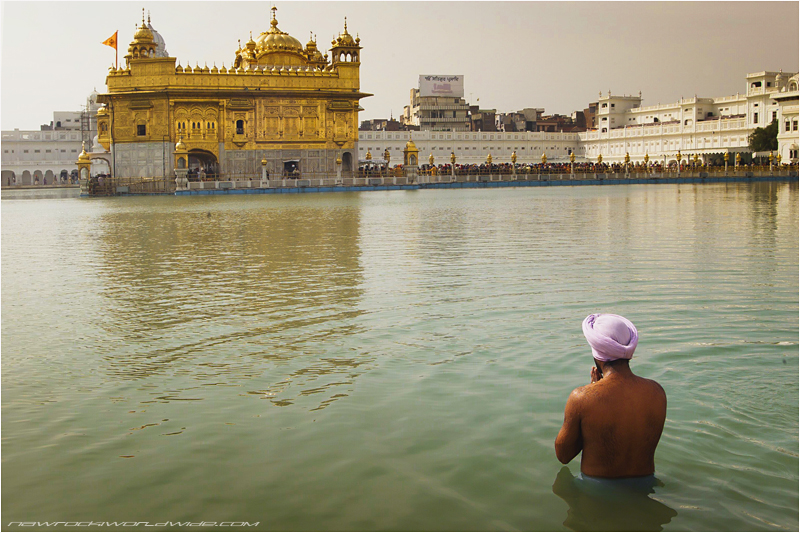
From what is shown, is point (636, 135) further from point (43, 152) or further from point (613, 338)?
point (613, 338)

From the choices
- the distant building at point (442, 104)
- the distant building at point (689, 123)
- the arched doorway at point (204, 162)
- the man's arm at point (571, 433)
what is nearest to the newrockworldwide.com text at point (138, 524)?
the man's arm at point (571, 433)

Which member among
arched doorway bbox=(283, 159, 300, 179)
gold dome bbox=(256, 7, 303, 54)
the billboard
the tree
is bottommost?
arched doorway bbox=(283, 159, 300, 179)

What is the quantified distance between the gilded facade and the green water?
46642 mm

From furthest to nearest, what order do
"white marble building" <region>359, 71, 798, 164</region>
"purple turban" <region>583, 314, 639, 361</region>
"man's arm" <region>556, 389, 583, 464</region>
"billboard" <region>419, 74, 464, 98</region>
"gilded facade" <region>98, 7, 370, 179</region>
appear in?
"billboard" <region>419, 74, 464, 98</region>, "white marble building" <region>359, 71, 798, 164</region>, "gilded facade" <region>98, 7, 370, 179</region>, "man's arm" <region>556, 389, 583, 464</region>, "purple turban" <region>583, 314, 639, 361</region>

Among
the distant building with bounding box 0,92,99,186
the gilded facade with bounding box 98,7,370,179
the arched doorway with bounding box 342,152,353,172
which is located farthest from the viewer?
the distant building with bounding box 0,92,99,186

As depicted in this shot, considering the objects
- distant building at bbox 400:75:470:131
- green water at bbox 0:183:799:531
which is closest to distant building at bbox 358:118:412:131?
distant building at bbox 400:75:470:131

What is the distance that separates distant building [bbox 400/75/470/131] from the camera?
102688 millimetres

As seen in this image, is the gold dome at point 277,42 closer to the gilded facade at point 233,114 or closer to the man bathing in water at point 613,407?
the gilded facade at point 233,114

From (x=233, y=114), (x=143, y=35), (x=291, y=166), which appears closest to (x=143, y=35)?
(x=143, y=35)

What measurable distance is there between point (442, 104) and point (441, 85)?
235 cm

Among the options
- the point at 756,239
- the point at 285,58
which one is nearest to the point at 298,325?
the point at 756,239

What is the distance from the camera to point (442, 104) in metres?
104

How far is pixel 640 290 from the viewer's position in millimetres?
9789

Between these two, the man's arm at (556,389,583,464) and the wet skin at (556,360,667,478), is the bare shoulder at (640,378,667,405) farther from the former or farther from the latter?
the man's arm at (556,389,583,464)
